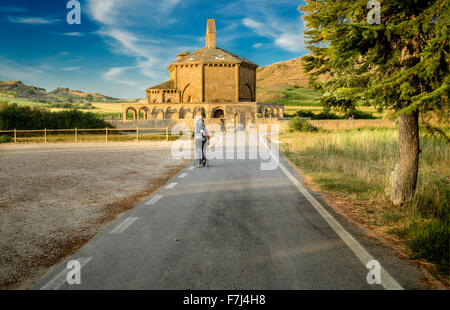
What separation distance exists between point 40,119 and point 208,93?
3026cm

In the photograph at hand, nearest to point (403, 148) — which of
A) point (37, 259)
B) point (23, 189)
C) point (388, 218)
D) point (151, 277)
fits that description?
point (388, 218)

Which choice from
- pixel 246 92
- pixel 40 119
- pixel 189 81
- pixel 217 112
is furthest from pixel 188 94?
pixel 40 119

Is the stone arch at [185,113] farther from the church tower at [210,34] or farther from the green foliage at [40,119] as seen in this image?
the green foliage at [40,119]

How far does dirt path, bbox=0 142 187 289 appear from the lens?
3.88 metres

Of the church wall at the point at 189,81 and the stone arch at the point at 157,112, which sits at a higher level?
the church wall at the point at 189,81

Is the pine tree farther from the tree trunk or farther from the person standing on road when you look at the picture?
the person standing on road

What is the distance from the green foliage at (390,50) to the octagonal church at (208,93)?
47796 millimetres

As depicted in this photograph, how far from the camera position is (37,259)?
12.6ft

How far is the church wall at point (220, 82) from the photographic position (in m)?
60.0

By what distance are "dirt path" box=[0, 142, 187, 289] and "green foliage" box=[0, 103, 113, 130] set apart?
26.7 meters

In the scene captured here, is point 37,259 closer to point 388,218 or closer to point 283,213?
point 283,213

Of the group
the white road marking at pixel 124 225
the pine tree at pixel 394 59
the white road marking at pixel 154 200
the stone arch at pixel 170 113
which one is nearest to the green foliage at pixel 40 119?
the stone arch at pixel 170 113

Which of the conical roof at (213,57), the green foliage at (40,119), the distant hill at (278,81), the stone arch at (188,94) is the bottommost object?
the green foliage at (40,119)
